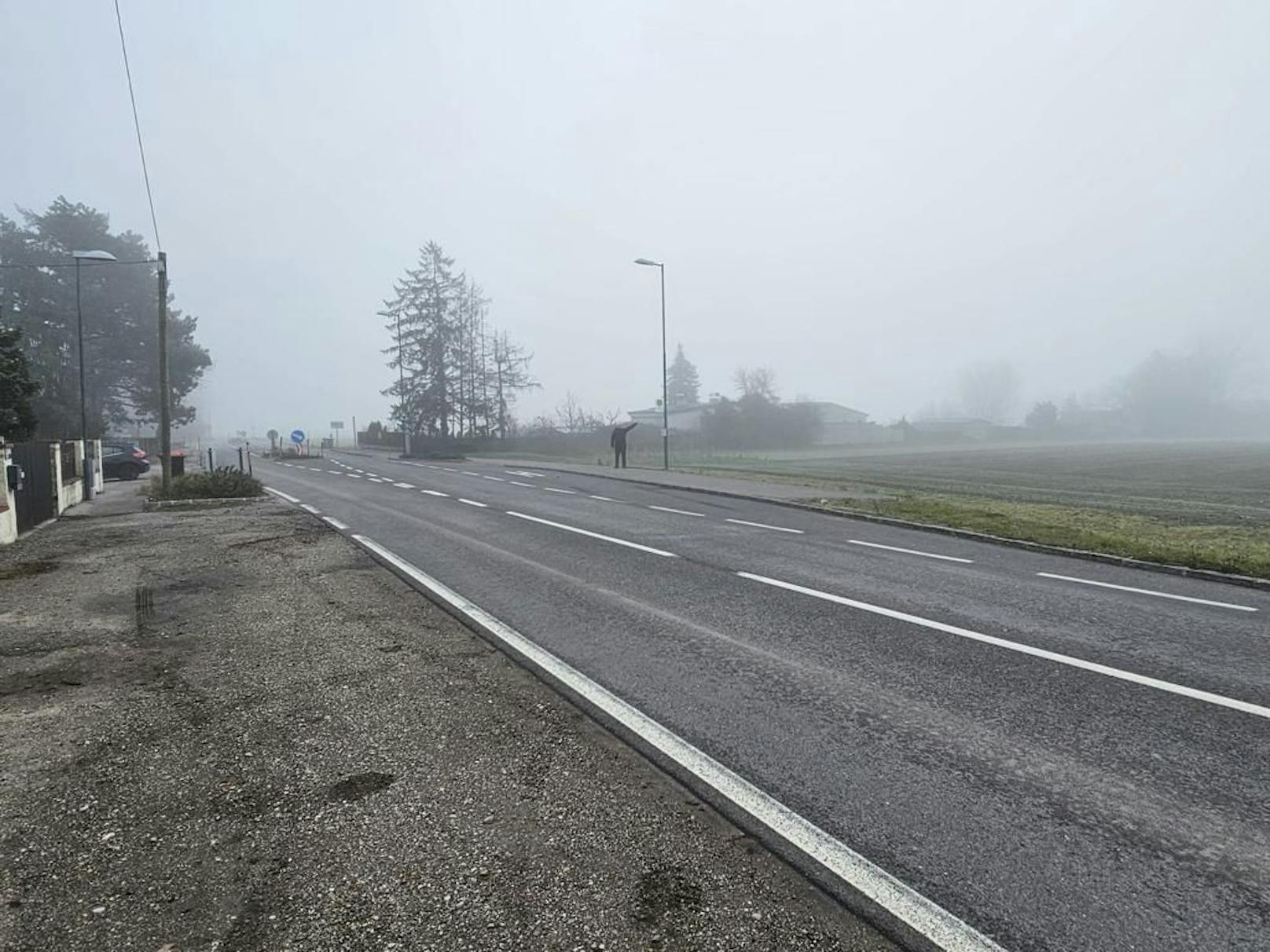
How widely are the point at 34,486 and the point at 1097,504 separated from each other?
78.0 feet

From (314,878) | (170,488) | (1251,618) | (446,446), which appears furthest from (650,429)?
(314,878)

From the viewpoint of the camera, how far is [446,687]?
477 cm

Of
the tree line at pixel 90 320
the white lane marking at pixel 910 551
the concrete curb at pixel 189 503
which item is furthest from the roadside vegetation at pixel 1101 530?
the tree line at pixel 90 320

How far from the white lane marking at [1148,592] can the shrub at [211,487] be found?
17120 millimetres

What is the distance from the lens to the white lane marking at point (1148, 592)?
279 inches

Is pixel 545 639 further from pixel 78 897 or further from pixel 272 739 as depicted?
pixel 78 897

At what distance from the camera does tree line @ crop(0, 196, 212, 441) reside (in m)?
41.9

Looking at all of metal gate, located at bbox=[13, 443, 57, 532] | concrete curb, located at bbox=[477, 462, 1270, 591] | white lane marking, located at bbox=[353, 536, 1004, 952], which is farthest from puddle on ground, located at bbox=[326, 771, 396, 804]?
metal gate, located at bbox=[13, 443, 57, 532]

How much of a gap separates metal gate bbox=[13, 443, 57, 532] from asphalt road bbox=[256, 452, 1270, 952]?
7.54 m

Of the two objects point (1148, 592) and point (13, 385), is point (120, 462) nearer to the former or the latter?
point (13, 385)

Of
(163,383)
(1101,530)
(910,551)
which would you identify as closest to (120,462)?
(163,383)

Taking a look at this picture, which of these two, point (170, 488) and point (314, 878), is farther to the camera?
point (170, 488)

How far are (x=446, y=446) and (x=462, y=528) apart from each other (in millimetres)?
43115

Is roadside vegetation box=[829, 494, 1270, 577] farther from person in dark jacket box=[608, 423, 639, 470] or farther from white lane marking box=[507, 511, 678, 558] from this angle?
person in dark jacket box=[608, 423, 639, 470]
